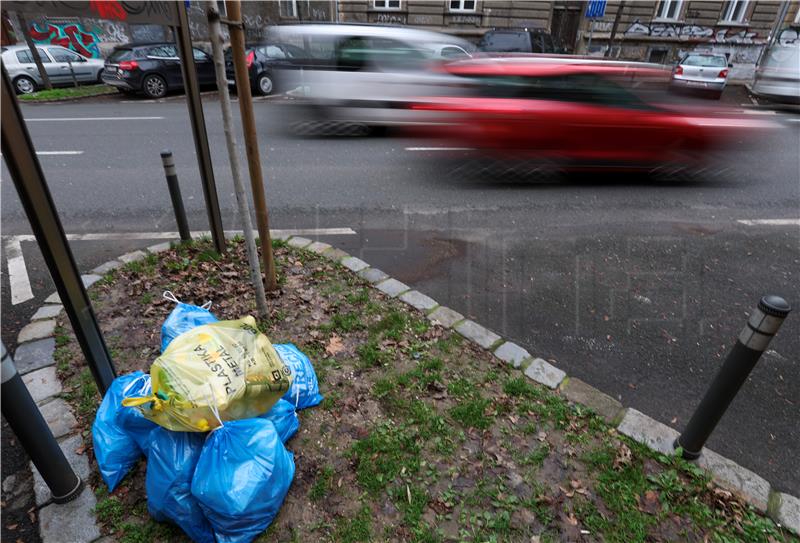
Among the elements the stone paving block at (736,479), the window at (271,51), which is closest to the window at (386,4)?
the window at (271,51)

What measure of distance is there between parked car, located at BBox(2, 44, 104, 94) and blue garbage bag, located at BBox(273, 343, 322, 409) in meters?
16.2

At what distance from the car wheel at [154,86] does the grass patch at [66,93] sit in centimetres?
186

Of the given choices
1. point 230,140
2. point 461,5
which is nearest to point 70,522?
point 230,140

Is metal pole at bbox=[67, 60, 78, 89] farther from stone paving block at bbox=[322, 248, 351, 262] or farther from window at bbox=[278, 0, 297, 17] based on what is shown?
stone paving block at bbox=[322, 248, 351, 262]

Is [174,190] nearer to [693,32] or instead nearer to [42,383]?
[42,383]

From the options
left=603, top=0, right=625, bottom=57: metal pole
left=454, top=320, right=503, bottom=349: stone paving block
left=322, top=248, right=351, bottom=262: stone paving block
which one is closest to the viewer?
left=454, top=320, right=503, bottom=349: stone paving block

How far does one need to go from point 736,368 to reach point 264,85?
14886mm

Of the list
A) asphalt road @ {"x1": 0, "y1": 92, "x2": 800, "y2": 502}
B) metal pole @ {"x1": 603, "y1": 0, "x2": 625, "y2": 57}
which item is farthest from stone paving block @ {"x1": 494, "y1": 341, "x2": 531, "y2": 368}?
metal pole @ {"x1": 603, "y1": 0, "x2": 625, "y2": 57}

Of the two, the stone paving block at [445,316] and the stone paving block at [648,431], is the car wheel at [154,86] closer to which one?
the stone paving block at [445,316]

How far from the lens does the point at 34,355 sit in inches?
120

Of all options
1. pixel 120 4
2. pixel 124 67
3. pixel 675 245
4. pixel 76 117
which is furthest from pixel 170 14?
Result: pixel 124 67

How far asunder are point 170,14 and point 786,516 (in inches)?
189

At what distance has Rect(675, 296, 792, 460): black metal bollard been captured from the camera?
82.8 inches

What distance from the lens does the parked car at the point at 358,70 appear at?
25.7 ft
